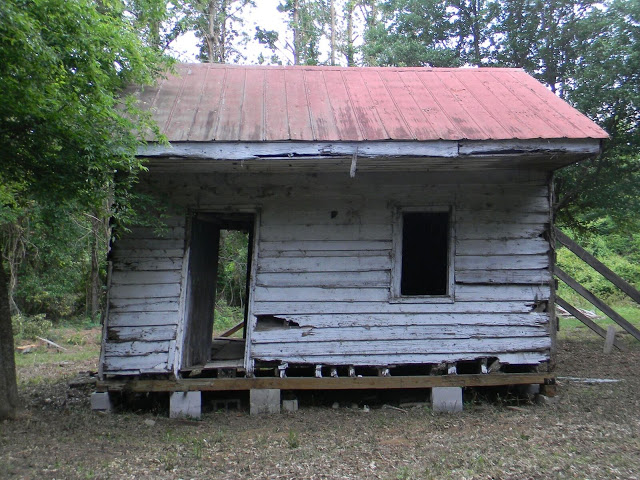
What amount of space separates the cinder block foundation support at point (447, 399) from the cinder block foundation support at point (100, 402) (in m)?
4.07

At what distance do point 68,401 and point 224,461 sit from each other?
3229mm

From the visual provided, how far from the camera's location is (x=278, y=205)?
678 centimetres

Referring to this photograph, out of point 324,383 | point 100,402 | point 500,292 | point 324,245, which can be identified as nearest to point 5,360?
point 100,402

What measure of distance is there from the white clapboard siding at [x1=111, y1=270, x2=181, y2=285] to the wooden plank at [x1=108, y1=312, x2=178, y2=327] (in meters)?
0.38

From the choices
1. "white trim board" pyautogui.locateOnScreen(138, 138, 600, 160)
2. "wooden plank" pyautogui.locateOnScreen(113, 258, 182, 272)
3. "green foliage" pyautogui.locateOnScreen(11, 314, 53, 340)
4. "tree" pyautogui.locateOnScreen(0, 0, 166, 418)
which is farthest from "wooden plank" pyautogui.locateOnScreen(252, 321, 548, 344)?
"green foliage" pyautogui.locateOnScreen(11, 314, 53, 340)

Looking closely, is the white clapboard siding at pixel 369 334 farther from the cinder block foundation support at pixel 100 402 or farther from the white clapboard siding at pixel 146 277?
the cinder block foundation support at pixel 100 402

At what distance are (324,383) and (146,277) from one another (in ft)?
8.52

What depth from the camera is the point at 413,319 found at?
668cm

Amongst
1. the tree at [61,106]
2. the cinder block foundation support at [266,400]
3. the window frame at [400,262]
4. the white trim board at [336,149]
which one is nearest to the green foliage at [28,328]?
the tree at [61,106]

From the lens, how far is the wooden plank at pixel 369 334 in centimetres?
663

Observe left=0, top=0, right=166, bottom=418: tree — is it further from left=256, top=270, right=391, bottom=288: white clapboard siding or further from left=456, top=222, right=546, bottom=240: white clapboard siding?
left=456, top=222, right=546, bottom=240: white clapboard siding

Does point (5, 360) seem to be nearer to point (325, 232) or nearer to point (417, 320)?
point (325, 232)

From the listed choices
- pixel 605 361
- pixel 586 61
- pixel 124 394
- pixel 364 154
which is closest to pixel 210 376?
pixel 124 394

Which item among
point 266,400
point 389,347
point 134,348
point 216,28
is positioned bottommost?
point 266,400
